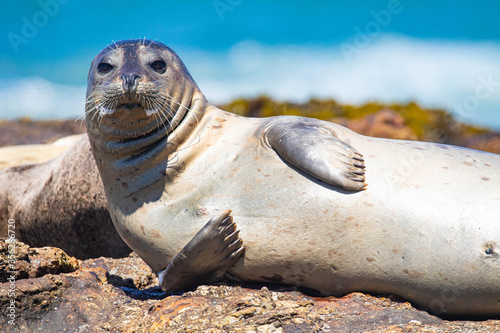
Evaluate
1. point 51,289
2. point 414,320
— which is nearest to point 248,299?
point 414,320

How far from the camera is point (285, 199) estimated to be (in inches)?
172

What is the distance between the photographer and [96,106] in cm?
465

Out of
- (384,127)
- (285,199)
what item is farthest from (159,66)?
(384,127)

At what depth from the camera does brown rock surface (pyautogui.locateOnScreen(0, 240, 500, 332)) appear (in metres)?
3.79

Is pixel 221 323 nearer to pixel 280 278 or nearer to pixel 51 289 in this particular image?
pixel 280 278

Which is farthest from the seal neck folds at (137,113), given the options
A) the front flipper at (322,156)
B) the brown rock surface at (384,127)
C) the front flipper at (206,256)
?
the brown rock surface at (384,127)

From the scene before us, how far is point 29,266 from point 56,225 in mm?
2722

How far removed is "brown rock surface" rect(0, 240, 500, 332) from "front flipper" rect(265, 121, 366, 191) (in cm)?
86

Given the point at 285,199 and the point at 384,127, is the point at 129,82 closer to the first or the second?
the point at 285,199

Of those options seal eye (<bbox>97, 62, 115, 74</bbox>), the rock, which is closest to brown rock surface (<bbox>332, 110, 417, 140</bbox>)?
the rock

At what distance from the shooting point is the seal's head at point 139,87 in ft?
14.8

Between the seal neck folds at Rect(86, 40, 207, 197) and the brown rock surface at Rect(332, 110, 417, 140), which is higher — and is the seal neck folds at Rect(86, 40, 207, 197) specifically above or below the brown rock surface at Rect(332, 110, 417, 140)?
below

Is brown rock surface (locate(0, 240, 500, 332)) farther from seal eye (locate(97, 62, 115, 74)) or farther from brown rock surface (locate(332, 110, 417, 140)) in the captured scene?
brown rock surface (locate(332, 110, 417, 140))

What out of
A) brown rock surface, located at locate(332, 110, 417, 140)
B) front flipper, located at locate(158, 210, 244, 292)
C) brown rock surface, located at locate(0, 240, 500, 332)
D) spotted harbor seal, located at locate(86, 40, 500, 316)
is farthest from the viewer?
brown rock surface, located at locate(332, 110, 417, 140)
